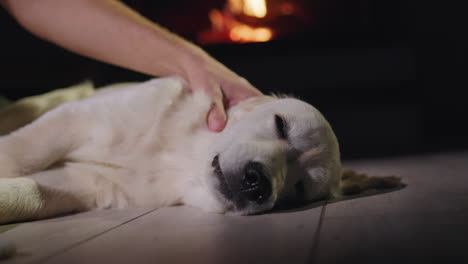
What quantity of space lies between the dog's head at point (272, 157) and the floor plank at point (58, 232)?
15.4 inches

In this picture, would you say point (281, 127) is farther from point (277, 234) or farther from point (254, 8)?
point (254, 8)

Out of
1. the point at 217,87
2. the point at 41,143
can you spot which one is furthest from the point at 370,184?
the point at 41,143

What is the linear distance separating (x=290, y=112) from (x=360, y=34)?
235 centimetres

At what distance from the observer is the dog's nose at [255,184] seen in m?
1.60

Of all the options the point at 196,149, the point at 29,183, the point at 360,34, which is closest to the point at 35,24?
the point at 29,183

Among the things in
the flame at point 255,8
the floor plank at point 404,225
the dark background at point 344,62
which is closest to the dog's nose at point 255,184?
the floor plank at point 404,225

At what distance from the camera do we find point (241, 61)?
4109 mm

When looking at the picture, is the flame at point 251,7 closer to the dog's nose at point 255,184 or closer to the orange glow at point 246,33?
the orange glow at point 246,33

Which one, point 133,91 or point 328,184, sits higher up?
point 133,91

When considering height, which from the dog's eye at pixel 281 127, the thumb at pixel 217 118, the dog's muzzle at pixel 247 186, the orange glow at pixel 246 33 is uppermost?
the orange glow at pixel 246 33

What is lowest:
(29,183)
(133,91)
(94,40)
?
(29,183)

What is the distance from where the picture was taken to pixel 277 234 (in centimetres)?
129

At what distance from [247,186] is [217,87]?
611 mm

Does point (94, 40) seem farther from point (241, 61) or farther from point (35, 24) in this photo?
point (241, 61)
